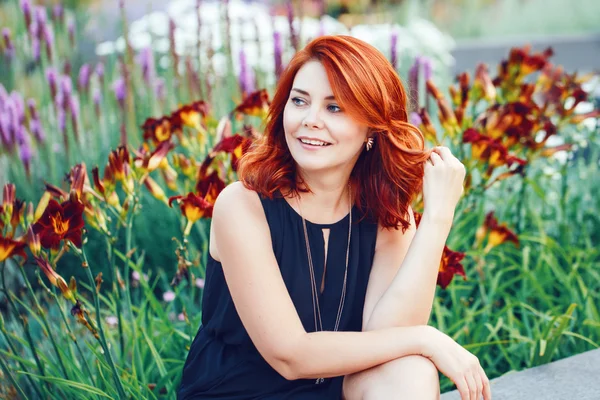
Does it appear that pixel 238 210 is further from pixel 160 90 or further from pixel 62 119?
pixel 160 90

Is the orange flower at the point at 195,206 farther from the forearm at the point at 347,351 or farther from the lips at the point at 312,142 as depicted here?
the forearm at the point at 347,351

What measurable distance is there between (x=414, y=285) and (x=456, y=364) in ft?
0.66

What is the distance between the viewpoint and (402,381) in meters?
1.70

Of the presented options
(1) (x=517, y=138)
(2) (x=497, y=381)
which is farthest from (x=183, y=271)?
(1) (x=517, y=138)

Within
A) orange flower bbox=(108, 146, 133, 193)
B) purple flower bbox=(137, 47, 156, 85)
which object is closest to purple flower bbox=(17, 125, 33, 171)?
purple flower bbox=(137, 47, 156, 85)

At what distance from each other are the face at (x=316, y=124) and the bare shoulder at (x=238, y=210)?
0.14 metres

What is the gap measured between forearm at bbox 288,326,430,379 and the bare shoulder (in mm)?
284

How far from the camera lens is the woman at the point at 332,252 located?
68.4 inches

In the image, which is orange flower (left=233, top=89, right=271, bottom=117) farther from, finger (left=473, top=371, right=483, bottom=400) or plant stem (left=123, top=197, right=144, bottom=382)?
finger (left=473, top=371, right=483, bottom=400)

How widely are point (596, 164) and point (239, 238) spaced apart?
7.41 ft

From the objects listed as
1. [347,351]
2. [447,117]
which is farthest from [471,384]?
[447,117]

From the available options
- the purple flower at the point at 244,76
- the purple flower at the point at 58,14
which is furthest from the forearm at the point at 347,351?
the purple flower at the point at 58,14

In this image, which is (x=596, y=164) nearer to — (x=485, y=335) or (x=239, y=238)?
(x=485, y=335)

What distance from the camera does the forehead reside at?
177 centimetres
